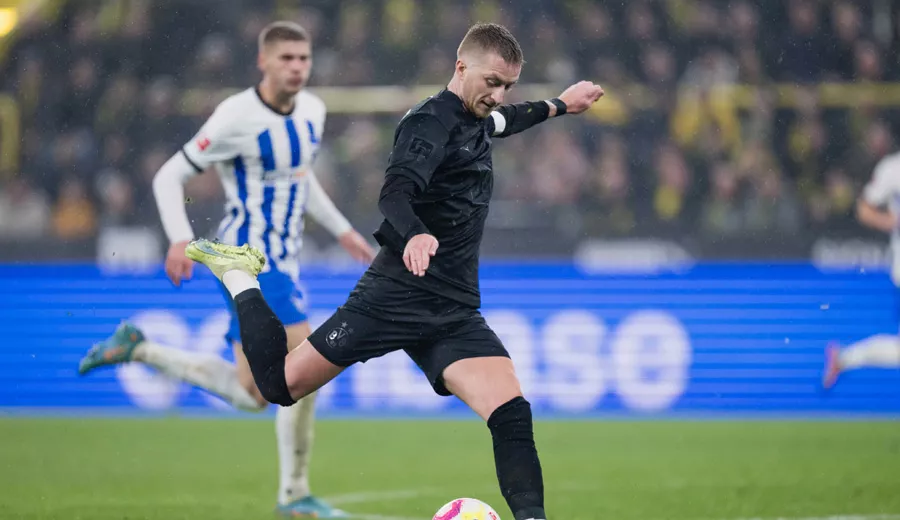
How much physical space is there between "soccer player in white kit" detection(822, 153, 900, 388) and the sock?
5601mm

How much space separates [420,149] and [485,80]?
376 millimetres

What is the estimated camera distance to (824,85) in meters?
13.3

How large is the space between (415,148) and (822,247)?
7.77 m

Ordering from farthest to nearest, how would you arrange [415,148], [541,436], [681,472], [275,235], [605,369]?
1. [605,369]
2. [541,436]
3. [681,472]
4. [275,235]
5. [415,148]

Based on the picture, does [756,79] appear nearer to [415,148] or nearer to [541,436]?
[541,436]

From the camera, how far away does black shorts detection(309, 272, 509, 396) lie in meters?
4.68

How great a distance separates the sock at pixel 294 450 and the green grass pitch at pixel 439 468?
165 mm

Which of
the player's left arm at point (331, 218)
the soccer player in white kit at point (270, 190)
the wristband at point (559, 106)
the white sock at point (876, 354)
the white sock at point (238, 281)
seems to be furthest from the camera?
the white sock at point (876, 354)

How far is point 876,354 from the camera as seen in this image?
10.1 metres

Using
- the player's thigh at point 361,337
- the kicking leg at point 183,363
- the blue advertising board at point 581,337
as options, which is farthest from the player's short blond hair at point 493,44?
the blue advertising board at point 581,337

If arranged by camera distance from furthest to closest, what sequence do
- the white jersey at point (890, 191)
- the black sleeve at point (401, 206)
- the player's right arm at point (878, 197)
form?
the white jersey at point (890, 191)
the player's right arm at point (878, 197)
the black sleeve at point (401, 206)

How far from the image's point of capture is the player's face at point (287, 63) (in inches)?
249

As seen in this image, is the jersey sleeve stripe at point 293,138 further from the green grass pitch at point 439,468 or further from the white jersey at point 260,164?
the green grass pitch at point 439,468

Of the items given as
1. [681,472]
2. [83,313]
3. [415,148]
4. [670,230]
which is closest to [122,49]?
[83,313]
